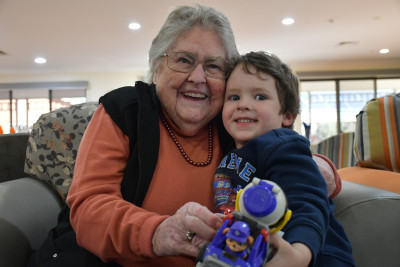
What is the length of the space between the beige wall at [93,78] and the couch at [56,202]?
831cm

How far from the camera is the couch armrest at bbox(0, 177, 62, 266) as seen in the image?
1043 millimetres

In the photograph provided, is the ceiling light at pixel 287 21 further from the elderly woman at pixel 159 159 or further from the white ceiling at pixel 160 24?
the elderly woman at pixel 159 159

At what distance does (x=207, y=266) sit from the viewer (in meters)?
0.55

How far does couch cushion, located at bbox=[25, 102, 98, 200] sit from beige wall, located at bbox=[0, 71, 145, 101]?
27.4ft

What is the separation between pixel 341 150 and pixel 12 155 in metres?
2.06

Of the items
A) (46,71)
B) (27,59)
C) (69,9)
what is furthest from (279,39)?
(46,71)

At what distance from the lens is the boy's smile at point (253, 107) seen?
3.38 feet

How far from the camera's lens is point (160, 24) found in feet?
19.2

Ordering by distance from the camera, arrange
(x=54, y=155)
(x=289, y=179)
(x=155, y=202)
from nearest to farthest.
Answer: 1. (x=289, y=179)
2. (x=155, y=202)
3. (x=54, y=155)

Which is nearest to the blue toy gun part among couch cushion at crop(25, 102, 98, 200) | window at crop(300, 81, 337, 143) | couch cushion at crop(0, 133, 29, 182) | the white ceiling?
couch cushion at crop(25, 102, 98, 200)

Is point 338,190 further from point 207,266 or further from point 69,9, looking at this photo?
point 69,9

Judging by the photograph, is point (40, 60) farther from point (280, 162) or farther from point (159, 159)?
point (280, 162)

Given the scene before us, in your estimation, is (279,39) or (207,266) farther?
(279,39)

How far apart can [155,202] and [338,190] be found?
23.9 inches
